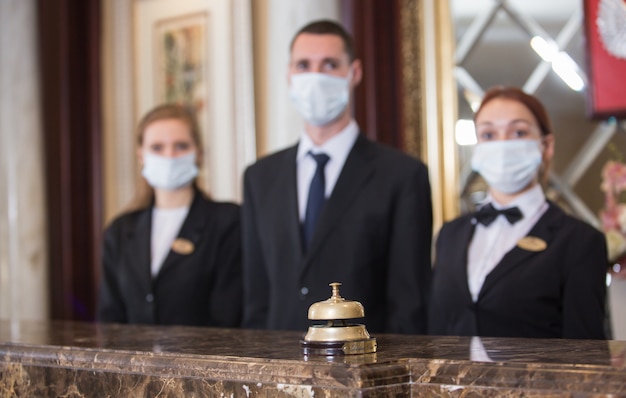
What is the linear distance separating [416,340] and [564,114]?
314cm

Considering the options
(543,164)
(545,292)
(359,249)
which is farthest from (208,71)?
(545,292)

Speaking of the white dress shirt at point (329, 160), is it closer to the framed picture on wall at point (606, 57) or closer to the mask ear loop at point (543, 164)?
the mask ear loop at point (543, 164)

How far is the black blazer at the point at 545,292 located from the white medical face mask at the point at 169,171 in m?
1.65

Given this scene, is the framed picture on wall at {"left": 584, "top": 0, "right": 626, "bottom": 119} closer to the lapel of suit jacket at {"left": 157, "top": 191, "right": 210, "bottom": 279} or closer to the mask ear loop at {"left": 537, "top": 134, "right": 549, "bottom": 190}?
the mask ear loop at {"left": 537, "top": 134, "right": 549, "bottom": 190}

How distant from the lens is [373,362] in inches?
76.1

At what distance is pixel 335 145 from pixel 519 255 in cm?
98

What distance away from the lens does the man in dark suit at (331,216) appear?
3.63m

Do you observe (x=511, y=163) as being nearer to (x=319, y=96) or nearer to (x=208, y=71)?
(x=319, y=96)

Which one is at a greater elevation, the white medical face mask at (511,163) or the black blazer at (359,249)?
the white medical face mask at (511,163)

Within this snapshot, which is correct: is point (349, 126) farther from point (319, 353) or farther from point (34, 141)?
point (34, 141)

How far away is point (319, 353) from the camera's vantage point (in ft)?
6.92

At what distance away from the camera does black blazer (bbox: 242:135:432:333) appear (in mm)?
3617

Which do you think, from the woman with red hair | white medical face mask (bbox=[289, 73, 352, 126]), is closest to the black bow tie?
the woman with red hair

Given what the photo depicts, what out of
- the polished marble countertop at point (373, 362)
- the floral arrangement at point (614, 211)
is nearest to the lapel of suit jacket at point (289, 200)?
the polished marble countertop at point (373, 362)
